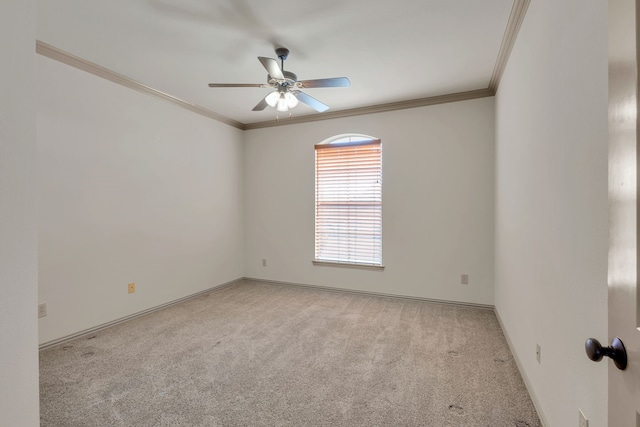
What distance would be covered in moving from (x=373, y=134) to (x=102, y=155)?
3247 millimetres

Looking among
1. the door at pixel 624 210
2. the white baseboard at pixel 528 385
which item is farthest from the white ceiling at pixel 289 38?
the white baseboard at pixel 528 385

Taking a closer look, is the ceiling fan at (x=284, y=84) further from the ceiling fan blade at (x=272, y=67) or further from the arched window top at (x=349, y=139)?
the arched window top at (x=349, y=139)

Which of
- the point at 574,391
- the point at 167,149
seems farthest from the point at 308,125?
the point at 574,391

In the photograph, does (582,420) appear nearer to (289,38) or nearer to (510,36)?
(510,36)

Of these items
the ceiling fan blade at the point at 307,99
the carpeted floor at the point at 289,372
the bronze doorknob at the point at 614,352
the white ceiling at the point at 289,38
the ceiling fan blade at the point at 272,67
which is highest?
the white ceiling at the point at 289,38

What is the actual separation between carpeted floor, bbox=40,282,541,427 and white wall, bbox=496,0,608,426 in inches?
17.6

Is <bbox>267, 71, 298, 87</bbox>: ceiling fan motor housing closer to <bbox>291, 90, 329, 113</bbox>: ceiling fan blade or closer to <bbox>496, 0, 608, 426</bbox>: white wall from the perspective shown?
<bbox>291, 90, 329, 113</bbox>: ceiling fan blade

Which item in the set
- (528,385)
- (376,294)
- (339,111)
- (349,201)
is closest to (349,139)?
(339,111)

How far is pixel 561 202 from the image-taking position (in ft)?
4.64

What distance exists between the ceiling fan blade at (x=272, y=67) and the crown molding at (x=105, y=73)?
1.90 metres

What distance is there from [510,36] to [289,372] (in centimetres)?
316

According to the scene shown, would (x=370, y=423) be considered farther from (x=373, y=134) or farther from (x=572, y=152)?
(x=373, y=134)

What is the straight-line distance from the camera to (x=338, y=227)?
14.8 feet

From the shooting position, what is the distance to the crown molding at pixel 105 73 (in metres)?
2.58
